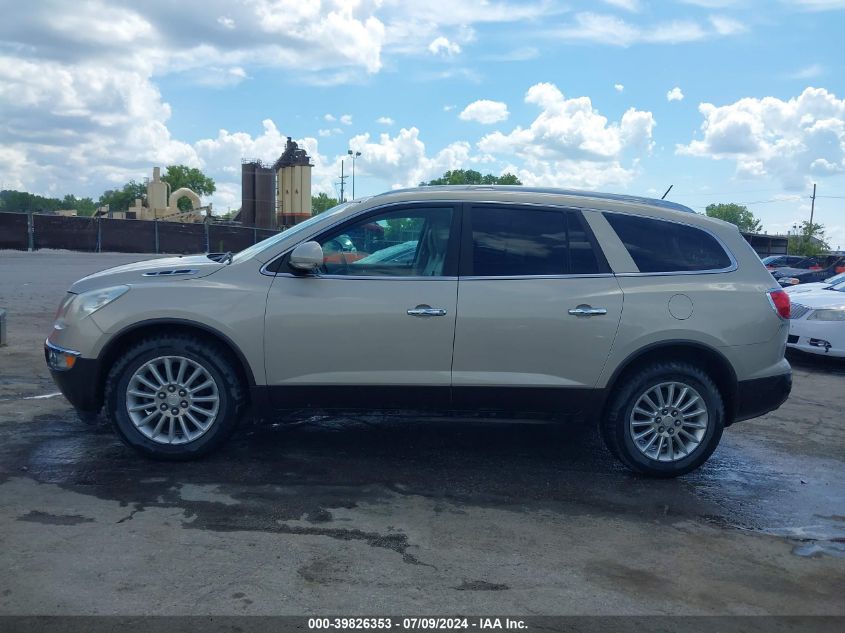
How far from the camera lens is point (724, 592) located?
375 centimetres

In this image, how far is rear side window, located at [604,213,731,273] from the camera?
5.41 metres

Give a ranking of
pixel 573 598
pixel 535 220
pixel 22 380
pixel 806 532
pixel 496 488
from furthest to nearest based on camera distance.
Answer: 1. pixel 22 380
2. pixel 535 220
3. pixel 496 488
4. pixel 806 532
5. pixel 573 598

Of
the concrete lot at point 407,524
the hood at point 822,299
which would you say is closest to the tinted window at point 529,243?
the concrete lot at point 407,524

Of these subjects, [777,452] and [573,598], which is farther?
[777,452]

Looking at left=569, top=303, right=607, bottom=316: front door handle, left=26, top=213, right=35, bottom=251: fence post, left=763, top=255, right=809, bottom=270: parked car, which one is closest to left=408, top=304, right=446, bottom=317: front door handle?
left=569, top=303, right=607, bottom=316: front door handle

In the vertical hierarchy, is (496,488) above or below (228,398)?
below

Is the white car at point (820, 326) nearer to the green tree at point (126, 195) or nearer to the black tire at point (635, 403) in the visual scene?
the black tire at point (635, 403)

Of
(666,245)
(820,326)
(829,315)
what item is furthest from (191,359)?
(829,315)

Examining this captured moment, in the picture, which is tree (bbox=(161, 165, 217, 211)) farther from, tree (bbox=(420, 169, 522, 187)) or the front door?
the front door

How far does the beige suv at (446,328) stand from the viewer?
512 cm

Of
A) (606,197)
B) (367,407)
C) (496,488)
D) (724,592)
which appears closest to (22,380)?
(367,407)

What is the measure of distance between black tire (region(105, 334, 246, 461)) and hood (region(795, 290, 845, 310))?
27.9ft

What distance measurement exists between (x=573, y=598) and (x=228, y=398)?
104 inches

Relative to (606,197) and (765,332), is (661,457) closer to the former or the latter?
(765,332)
